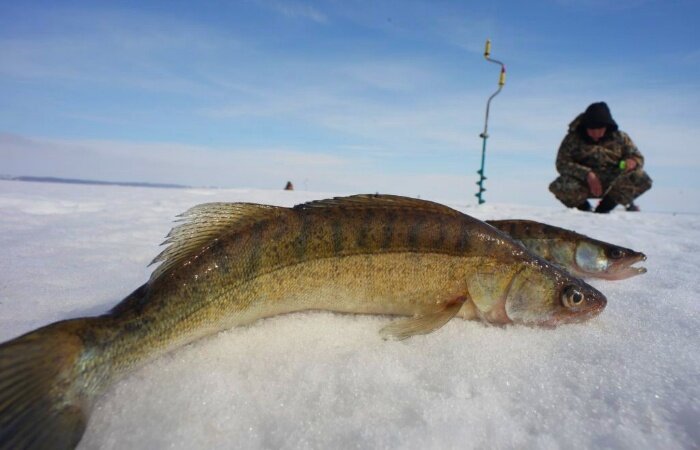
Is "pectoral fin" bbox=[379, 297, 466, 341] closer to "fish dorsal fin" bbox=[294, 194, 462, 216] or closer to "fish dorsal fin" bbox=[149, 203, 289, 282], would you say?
"fish dorsal fin" bbox=[294, 194, 462, 216]

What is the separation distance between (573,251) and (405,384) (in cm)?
304

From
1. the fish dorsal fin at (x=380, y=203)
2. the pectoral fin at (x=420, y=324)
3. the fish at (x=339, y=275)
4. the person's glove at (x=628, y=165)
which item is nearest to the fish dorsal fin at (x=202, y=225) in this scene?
the fish at (x=339, y=275)

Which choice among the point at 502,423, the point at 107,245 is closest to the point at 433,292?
the point at 502,423

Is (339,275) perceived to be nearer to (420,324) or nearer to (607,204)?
(420,324)

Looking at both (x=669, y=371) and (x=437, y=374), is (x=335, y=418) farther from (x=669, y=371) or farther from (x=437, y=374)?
(x=669, y=371)

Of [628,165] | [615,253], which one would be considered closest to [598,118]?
[628,165]

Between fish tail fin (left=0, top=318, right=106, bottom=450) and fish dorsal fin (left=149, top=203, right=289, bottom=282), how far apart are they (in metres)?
0.60

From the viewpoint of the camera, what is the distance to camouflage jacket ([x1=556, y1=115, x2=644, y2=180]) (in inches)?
554

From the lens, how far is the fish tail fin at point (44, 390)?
1.50 metres

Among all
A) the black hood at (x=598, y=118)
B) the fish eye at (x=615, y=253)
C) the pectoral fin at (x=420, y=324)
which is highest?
the black hood at (x=598, y=118)

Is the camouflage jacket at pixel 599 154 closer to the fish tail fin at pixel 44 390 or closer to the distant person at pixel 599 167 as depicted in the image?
the distant person at pixel 599 167

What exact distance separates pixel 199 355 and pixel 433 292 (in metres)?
1.47

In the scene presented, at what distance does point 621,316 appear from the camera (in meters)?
2.87

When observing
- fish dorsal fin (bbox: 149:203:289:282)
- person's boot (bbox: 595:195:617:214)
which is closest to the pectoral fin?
fish dorsal fin (bbox: 149:203:289:282)
